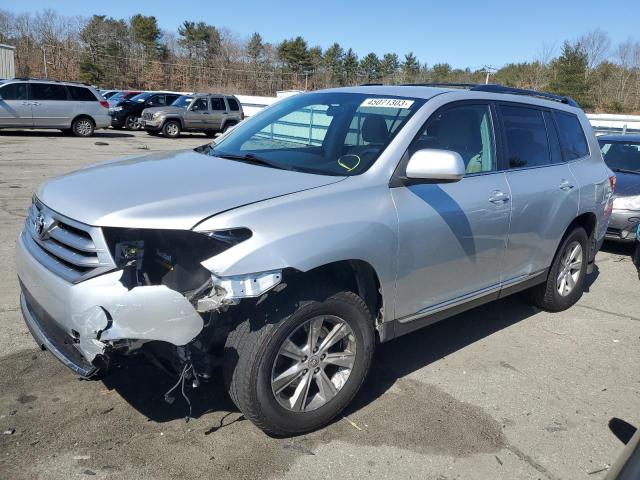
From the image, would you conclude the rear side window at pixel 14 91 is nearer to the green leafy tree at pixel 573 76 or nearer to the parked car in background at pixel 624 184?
the parked car in background at pixel 624 184

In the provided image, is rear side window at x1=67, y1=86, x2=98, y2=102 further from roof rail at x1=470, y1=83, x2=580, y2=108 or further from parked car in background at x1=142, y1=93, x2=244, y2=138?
roof rail at x1=470, y1=83, x2=580, y2=108

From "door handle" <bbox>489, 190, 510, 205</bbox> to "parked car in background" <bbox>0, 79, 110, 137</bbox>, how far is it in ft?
62.1

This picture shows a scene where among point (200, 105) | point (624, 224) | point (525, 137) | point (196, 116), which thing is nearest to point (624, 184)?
point (624, 224)

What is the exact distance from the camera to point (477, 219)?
393 centimetres

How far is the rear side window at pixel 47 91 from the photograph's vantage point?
19188 mm

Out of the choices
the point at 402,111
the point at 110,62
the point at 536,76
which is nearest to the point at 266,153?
the point at 402,111

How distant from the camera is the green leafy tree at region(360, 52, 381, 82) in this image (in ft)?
242

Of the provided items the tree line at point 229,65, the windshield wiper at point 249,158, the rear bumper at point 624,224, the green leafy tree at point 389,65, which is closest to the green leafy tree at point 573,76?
the tree line at point 229,65

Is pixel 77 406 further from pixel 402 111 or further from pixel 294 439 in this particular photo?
pixel 402 111

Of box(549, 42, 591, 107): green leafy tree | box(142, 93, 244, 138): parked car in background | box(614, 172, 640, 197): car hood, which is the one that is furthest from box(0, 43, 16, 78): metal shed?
box(549, 42, 591, 107): green leafy tree

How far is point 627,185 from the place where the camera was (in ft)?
26.8

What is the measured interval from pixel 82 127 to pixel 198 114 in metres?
4.86

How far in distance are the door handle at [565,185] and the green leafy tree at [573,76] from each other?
145 feet

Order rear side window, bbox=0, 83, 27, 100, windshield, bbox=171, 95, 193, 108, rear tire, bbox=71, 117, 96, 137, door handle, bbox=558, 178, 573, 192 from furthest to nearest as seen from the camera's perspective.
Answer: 1. windshield, bbox=171, 95, 193, 108
2. rear tire, bbox=71, 117, 96, 137
3. rear side window, bbox=0, 83, 27, 100
4. door handle, bbox=558, 178, 573, 192
